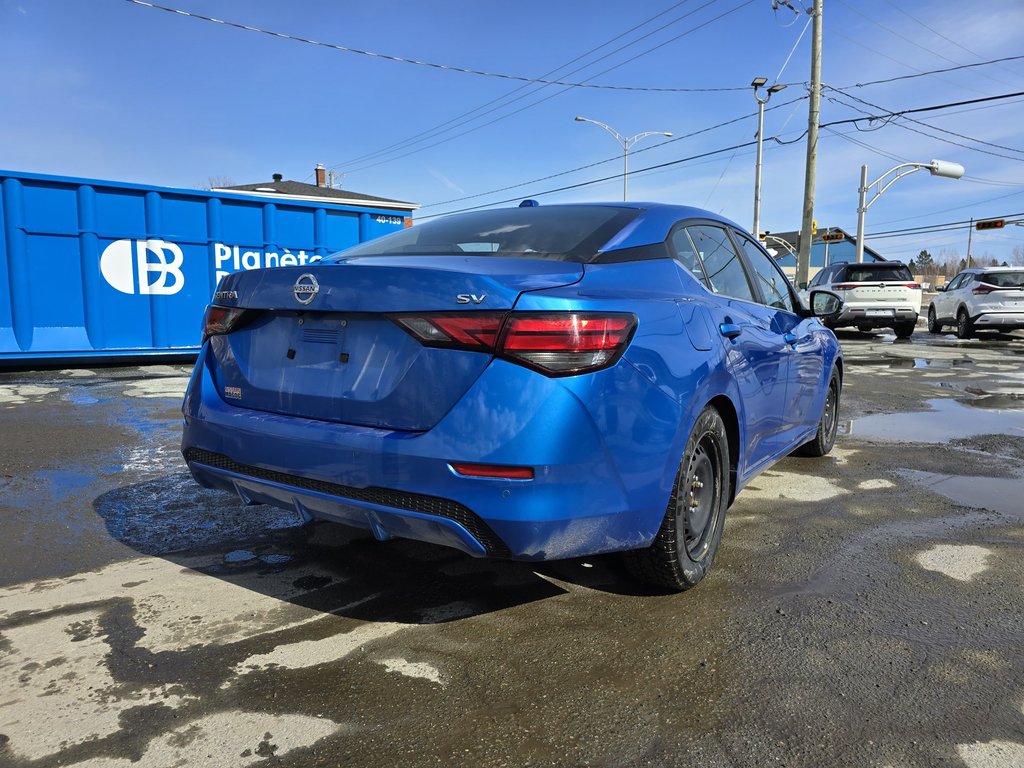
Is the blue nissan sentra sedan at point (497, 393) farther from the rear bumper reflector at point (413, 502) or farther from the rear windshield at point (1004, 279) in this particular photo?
the rear windshield at point (1004, 279)

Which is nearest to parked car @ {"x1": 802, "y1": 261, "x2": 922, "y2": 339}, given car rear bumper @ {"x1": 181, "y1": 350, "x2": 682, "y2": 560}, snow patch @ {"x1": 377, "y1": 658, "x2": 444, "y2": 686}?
car rear bumper @ {"x1": 181, "y1": 350, "x2": 682, "y2": 560}

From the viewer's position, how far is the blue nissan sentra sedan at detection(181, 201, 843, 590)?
2230 millimetres

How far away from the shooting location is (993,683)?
90.2 inches

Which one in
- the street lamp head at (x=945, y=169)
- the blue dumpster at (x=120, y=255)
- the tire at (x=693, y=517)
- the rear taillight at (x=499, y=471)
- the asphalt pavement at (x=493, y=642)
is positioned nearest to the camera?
the asphalt pavement at (x=493, y=642)

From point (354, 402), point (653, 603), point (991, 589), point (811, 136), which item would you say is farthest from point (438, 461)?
point (811, 136)

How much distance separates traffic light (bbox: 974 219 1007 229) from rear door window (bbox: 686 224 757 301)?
5505 centimetres

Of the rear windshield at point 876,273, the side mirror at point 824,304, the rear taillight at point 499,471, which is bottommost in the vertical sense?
the rear taillight at point 499,471

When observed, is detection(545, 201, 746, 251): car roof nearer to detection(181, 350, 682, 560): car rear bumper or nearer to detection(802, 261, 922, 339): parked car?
detection(181, 350, 682, 560): car rear bumper

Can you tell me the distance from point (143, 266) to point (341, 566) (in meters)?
8.65

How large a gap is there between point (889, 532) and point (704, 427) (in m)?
1.64

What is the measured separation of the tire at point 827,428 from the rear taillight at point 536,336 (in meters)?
3.44

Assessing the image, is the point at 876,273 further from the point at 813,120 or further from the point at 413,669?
the point at 413,669

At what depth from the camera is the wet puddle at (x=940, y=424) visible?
6.25 metres

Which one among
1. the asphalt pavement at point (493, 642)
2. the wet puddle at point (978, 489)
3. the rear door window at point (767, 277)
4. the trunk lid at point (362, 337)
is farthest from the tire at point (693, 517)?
the wet puddle at point (978, 489)
